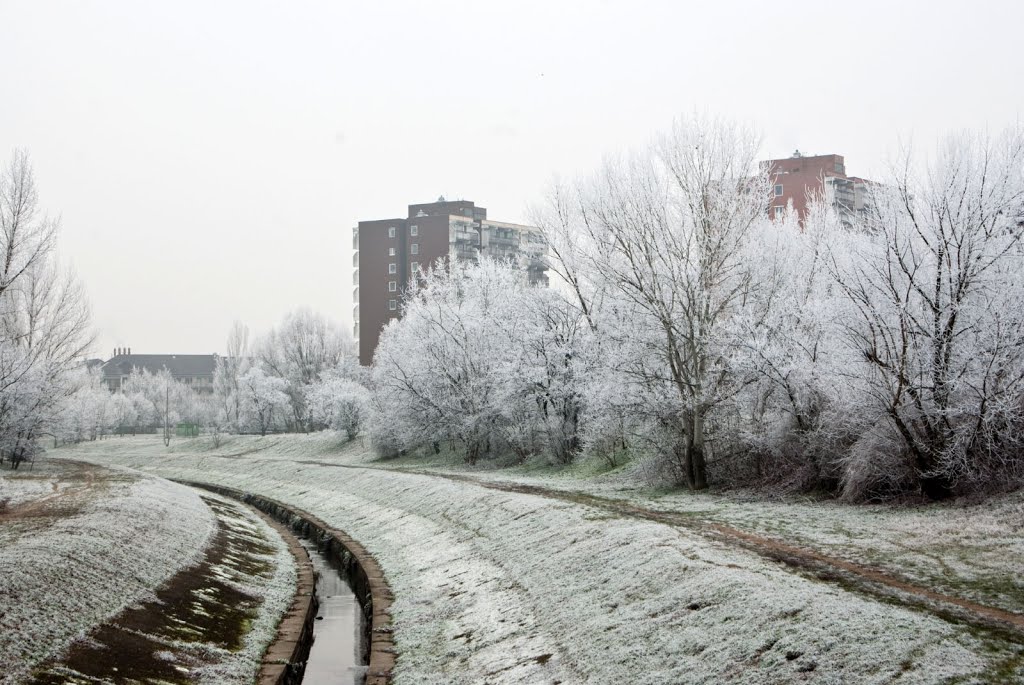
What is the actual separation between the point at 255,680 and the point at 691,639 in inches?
238

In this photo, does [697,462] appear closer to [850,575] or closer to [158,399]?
[850,575]

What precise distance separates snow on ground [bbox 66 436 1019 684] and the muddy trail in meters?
0.41

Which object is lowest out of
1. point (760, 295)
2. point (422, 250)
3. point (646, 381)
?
point (646, 381)

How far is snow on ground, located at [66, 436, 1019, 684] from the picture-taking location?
27.9 ft

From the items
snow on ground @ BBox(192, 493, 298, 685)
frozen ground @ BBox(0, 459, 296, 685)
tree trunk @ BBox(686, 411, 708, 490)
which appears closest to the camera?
frozen ground @ BBox(0, 459, 296, 685)

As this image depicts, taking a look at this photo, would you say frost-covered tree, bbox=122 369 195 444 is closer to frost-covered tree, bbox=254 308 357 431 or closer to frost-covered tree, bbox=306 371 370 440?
frost-covered tree, bbox=254 308 357 431

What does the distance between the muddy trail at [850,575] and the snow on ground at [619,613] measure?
41 centimetres

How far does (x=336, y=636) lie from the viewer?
16.1 meters

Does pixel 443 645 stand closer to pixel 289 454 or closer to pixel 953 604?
pixel 953 604

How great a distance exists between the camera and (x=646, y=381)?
1027 inches

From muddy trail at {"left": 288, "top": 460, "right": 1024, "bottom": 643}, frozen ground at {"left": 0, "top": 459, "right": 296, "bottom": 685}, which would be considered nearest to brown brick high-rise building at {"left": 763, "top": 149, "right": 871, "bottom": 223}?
muddy trail at {"left": 288, "top": 460, "right": 1024, "bottom": 643}

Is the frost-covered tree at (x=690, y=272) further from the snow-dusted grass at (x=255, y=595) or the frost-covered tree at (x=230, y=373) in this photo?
the frost-covered tree at (x=230, y=373)

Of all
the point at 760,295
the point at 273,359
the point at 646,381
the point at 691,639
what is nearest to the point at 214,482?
the point at 646,381

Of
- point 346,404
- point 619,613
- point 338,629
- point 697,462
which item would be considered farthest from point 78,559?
point 346,404
